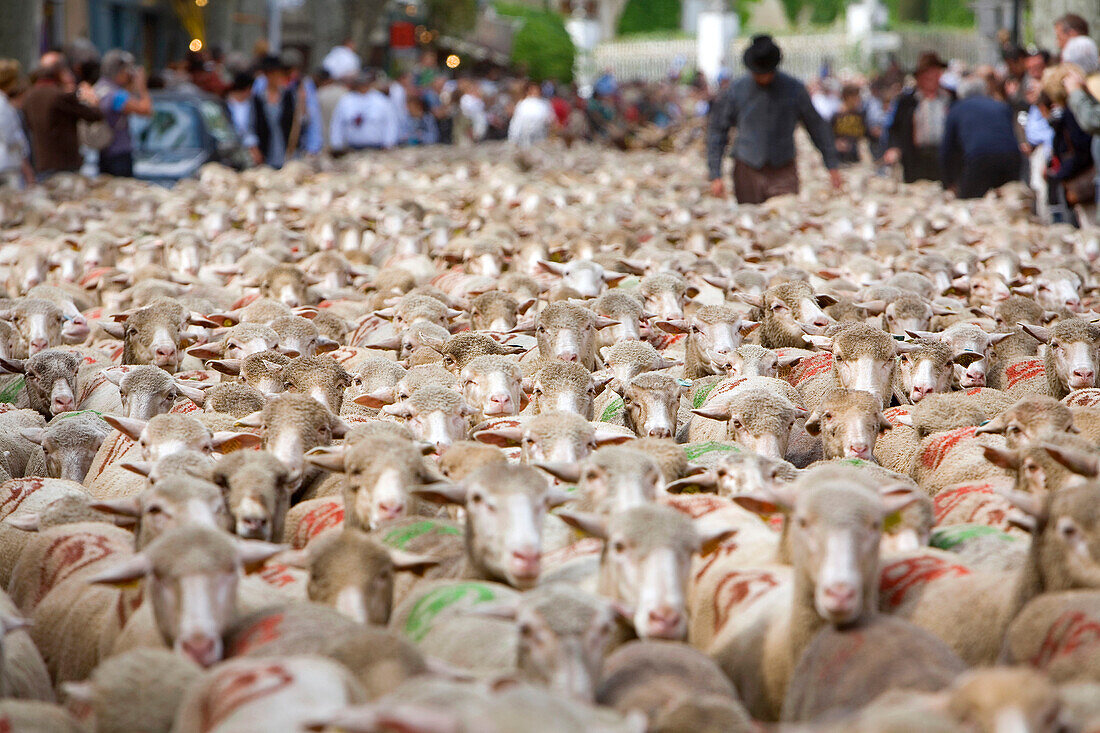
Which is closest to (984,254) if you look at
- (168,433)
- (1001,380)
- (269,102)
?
(1001,380)

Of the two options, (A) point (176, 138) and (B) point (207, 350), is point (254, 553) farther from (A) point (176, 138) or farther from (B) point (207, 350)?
(A) point (176, 138)

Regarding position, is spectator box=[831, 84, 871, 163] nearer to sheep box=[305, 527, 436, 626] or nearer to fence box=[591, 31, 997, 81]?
sheep box=[305, 527, 436, 626]

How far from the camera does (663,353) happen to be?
7.67m

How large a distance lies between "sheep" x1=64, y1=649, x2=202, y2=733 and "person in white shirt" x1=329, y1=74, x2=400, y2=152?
19447mm

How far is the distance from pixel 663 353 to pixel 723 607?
3710mm

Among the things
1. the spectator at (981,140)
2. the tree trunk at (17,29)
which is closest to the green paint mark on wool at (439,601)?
the spectator at (981,140)

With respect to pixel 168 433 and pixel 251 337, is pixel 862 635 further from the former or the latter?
pixel 251 337

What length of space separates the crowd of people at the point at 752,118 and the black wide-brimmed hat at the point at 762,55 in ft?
0.04

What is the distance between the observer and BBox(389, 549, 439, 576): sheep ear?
3.90 meters

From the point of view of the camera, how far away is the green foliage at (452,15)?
46.1 metres

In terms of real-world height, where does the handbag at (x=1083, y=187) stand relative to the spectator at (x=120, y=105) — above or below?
below

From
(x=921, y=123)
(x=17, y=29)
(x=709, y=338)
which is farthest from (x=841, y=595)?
(x=17, y=29)

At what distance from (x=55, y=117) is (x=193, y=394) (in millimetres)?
9877

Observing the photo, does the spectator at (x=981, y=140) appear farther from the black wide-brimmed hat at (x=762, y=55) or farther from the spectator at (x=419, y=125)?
the spectator at (x=419, y=125)
